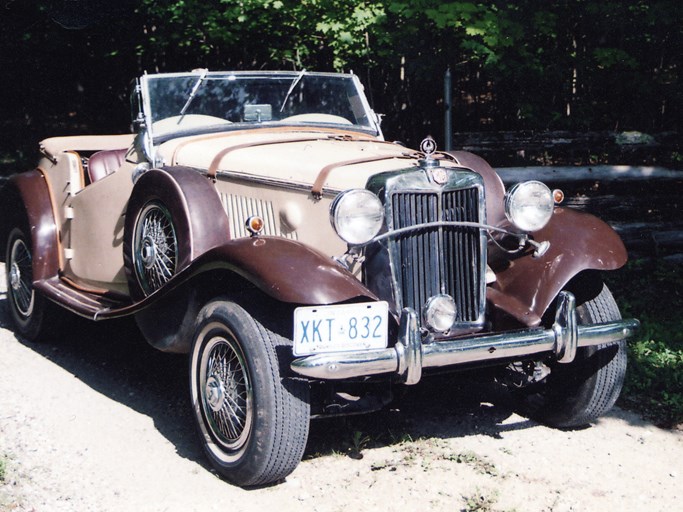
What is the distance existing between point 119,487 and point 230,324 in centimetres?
87

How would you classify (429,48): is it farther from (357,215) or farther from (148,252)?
(357,215)

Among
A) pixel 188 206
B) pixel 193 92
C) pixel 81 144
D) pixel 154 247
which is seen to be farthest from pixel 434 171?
pixel 81 144

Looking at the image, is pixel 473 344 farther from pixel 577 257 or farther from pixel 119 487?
pixel 119 487

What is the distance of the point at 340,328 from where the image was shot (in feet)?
11.5

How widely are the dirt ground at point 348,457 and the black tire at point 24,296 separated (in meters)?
0.65

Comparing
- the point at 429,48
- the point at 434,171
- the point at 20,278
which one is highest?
the point at 429,48

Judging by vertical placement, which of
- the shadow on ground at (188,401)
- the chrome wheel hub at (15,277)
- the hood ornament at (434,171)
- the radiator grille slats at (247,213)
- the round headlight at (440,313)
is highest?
the hood ornament at (434,171)

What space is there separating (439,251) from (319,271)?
67 cm

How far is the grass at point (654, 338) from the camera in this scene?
4867mm

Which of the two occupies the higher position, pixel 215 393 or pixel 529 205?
pixel 529 205

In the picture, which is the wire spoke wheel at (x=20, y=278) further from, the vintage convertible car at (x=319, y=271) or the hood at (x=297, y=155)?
the hood at (x=297, y=155)

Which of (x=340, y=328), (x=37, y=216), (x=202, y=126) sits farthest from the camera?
(x=37, y=216)

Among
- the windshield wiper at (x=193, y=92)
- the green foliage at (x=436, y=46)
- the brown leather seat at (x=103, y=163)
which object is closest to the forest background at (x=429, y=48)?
the green foliage at (x=436, y=46)

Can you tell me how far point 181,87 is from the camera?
528 centimetres
